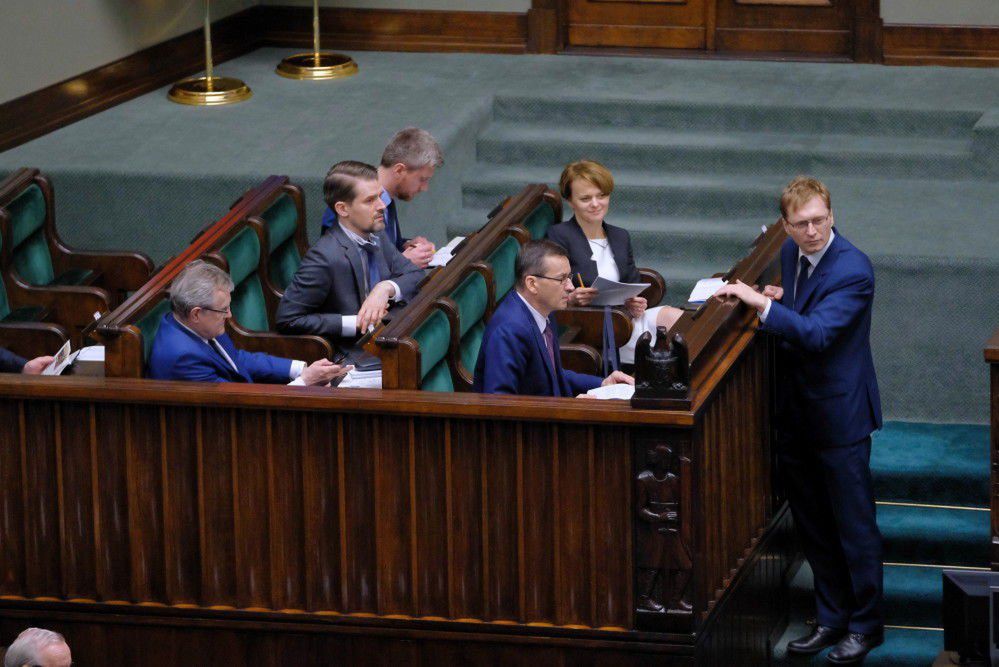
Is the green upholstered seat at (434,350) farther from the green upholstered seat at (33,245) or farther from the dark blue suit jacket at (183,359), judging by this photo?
the green upholstered seat at (33,245)

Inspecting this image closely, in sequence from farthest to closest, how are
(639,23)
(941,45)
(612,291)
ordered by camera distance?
(639,23)
(941,45)
(612,291)

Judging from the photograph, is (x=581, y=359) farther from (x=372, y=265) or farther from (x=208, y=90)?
(x=208, y=90)

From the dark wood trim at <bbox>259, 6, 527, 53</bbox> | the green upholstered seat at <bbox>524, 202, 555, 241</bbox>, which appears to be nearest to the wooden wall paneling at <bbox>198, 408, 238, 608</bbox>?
the green upholstered seat at <bbox>524, 202, 555, 241</bbox>

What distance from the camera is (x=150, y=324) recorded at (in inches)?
204

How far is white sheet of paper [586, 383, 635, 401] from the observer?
16.6ft

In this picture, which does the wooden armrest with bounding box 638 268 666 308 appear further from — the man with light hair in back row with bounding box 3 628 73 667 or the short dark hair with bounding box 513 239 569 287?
the man with light hair in back row with bounding box 3 628 73 667

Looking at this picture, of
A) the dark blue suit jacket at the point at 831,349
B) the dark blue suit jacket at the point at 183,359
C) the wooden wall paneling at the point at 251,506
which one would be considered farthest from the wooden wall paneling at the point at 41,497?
the dark blue suit jacket at the point at 831,349

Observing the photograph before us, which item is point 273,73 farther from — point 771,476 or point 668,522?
point 668,522

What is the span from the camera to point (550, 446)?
4.63 m

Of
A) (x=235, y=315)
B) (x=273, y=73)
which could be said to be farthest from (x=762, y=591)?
(x=273, y=73)

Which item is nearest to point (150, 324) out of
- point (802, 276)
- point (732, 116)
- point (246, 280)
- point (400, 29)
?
point (246, 280)

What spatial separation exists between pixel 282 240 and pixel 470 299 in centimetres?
103

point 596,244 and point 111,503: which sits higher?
point 596,244

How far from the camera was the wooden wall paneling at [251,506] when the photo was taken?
15.7 feet
